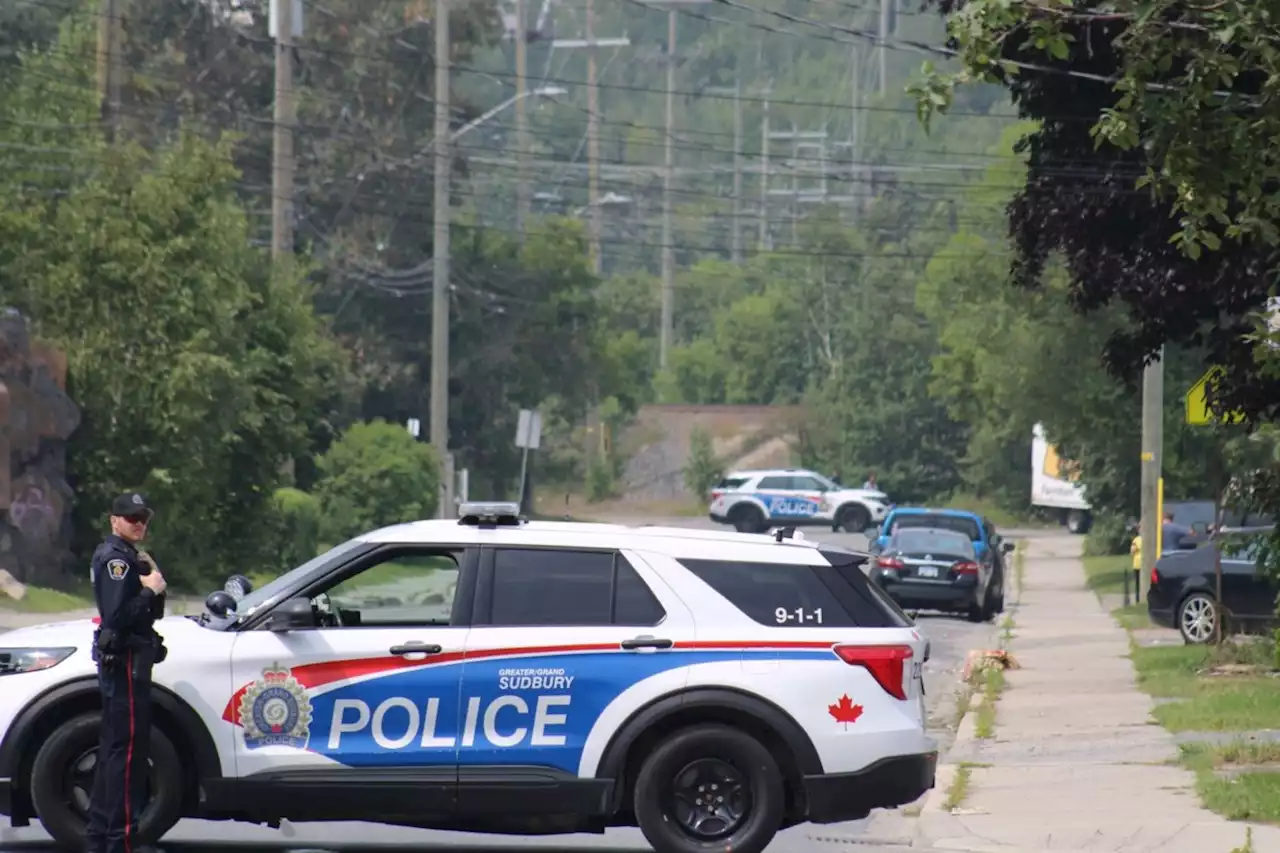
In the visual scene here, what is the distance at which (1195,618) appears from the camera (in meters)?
26.4

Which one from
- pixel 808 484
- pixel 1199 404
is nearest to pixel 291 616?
pixel 1199 404

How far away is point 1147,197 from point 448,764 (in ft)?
35.7

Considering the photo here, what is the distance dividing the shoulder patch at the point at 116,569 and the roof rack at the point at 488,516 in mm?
1594

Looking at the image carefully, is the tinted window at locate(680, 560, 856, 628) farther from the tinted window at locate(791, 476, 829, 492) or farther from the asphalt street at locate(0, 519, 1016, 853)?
the tinted window at locate(791, 476, 829, 492)

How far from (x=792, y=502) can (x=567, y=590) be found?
2050 inches

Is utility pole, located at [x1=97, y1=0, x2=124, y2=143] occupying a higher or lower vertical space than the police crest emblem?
higher

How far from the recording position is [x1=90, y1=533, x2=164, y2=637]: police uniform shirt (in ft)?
32.7

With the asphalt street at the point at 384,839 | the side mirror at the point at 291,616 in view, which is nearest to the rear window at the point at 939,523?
the asphalt street at the point at 384,839

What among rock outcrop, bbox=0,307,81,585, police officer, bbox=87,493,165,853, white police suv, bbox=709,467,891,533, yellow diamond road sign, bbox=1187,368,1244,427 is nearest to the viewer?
police officer, bbox=87,493,165,853

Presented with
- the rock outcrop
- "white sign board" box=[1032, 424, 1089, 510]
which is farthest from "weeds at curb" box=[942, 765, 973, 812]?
"white sign board" box=[1032, 424, 1089, 510]

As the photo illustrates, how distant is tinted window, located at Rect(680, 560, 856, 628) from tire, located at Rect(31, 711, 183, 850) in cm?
254

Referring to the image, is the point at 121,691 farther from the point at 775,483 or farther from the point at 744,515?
the point at 775,483

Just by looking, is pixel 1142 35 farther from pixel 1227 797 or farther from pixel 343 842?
pixel 343 842

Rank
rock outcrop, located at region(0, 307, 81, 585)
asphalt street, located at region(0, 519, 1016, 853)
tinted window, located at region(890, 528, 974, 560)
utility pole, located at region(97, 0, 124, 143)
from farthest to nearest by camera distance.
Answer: utility pole, located at region(97, 0, 124, 143)
tinted window, located at region(890, 528, 974, 560)
rock outcrop, located at region(0, 307, 81, 585)
asphalt street, located at region(0, 519, 1016, 853)
